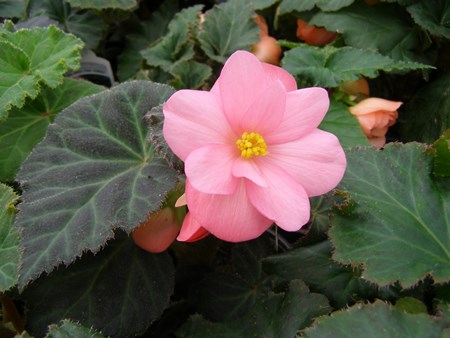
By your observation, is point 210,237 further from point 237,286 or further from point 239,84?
point 239,84

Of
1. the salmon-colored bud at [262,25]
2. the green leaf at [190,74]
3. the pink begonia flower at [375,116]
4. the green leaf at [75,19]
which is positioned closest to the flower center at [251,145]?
the pink begonia flower at [375,116]

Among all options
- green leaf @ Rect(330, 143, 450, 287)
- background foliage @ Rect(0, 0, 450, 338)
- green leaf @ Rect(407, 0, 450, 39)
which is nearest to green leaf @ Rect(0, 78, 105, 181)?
background foliage @ Rect(0, 0, 450, 338)

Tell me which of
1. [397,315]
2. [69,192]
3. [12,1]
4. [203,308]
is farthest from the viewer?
[12,1]

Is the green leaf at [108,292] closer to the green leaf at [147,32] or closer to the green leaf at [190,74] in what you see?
the green leaf at [190,74]

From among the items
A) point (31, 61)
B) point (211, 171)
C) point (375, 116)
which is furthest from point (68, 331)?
point (375, 116)

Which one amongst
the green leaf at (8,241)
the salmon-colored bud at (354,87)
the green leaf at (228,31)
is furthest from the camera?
the green leaf at (228,31)

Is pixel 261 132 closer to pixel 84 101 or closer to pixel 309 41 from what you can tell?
pixel 84 101

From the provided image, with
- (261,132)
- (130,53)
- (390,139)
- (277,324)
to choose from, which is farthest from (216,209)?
(130,53)
